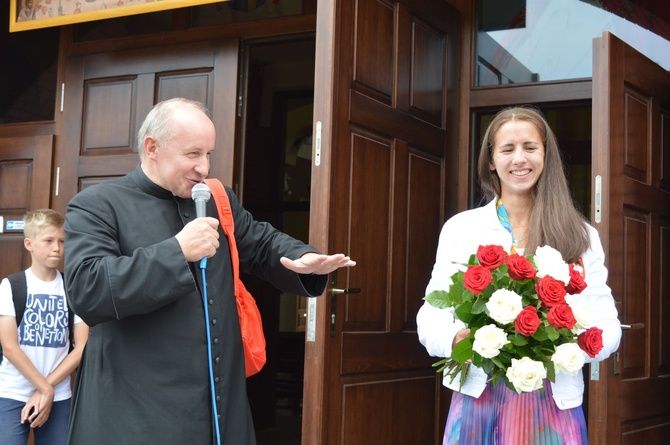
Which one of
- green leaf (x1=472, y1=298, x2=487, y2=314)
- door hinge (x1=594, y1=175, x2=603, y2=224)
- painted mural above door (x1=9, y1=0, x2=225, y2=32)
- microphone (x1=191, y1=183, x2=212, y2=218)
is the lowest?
green leaf (x1=472, y1=298, x2=487, y2=314)

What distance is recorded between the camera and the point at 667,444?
480 cm

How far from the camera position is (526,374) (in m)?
2.53

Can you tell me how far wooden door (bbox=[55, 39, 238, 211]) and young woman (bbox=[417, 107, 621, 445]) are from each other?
8.19ft

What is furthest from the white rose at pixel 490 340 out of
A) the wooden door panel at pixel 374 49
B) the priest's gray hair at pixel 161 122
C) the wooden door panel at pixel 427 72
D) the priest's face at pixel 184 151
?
the wooden door panel at pixel 427 72

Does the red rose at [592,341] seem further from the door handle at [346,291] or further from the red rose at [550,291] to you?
the door handle at [346,291]

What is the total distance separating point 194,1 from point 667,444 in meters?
3.52

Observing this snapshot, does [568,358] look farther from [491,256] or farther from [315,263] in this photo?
[315,263]

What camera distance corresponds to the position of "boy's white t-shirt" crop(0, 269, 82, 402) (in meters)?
4.48

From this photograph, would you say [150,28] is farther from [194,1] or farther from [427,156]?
[427,156]

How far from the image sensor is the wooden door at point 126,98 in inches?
217

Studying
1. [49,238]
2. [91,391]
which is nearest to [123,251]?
[91,391]

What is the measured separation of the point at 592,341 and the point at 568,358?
0.13 metres

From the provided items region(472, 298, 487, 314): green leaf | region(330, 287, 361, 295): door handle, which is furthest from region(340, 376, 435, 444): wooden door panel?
region(472, 298, 487, 314): green leaf

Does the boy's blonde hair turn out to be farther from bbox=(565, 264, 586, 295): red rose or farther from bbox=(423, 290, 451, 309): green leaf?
bbox=(565, 264, 586, 295): red rose
